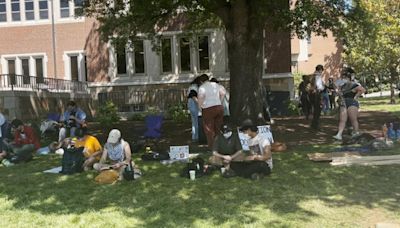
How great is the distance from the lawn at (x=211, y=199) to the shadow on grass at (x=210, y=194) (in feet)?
0.04

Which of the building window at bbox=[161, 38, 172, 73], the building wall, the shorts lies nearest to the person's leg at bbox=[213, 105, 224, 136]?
the shorts

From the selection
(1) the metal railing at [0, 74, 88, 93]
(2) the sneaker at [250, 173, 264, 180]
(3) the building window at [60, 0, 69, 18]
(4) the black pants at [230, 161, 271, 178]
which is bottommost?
(2) the sneaker at [250, 173, 264, 180]

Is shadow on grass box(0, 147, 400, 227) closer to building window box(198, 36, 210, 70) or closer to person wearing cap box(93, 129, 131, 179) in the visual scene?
person wearing cap box(93, 129, 131, 179)

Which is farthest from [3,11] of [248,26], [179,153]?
[179,153]

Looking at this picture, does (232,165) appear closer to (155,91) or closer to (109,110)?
(109,110)

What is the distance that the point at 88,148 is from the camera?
10.0m

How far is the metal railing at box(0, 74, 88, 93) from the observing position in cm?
2100

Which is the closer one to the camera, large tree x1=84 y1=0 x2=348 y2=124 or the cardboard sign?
the cardboard sign

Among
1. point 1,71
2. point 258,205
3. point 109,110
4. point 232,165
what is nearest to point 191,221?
point 258,205

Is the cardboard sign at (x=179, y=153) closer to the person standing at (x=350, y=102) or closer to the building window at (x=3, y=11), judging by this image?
the person standing at (x=350, y=102)

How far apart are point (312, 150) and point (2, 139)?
7.01m

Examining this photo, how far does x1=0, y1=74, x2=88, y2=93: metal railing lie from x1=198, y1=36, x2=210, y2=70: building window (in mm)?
6412

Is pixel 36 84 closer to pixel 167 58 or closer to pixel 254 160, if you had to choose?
pixel 167 58

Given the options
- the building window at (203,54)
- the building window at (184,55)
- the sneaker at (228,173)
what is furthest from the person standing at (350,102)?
the building window at (184,55)
